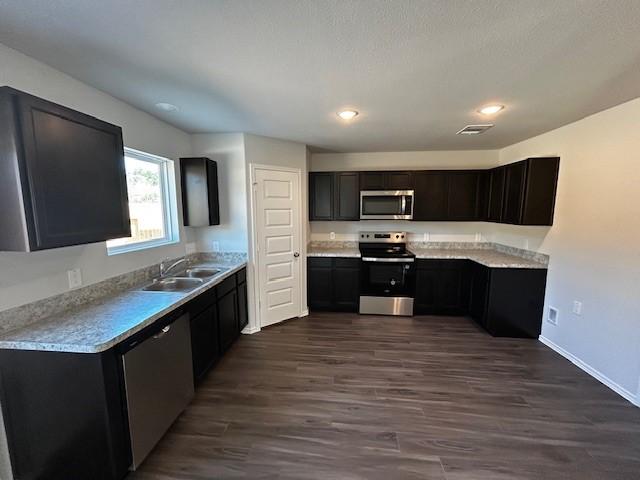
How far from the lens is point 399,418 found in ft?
6.84

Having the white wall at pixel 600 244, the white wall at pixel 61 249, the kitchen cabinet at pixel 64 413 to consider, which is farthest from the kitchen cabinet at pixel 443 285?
the kitchen cabinet at pixel 64 413

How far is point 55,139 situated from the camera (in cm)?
144

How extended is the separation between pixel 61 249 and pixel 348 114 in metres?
2.46

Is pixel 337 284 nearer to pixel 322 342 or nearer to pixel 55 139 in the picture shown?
pixel 322 342

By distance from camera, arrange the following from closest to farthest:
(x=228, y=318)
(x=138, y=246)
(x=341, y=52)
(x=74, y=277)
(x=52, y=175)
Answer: (x=52, y=175)
(x=341, y=52)
(x=74, y=277)
(x=138, y=246)
(x=228, y=318)

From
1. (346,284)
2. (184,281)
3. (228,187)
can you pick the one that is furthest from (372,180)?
(184,281)

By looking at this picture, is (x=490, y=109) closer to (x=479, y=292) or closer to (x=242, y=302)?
(x=479, y=292)

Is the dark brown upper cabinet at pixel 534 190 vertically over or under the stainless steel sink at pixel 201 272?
over

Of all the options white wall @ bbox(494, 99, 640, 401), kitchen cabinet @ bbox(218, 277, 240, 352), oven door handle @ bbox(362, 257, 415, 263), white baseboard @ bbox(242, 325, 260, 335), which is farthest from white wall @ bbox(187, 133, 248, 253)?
white wall @ bbox(494, 99, 640, 401)

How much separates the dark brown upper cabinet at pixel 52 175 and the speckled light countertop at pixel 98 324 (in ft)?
1.58

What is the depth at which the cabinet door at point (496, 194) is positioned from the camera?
366 cm

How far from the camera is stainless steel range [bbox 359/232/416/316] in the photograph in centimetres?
A: 399

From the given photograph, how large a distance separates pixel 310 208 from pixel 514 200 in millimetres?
2716

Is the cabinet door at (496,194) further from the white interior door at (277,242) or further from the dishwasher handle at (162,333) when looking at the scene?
the dishwasher handle at (162,333)
